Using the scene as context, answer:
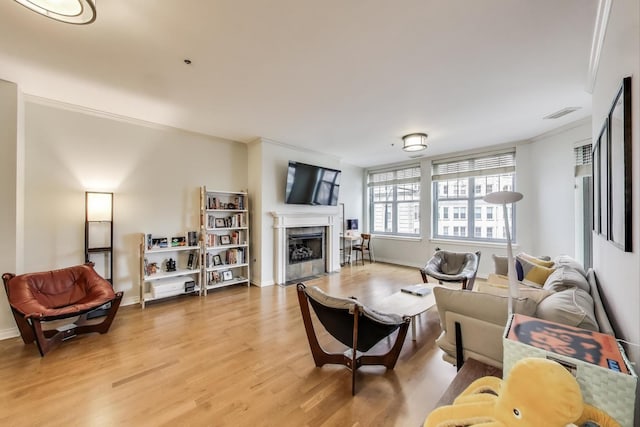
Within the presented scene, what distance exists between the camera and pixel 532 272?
3.00 metres

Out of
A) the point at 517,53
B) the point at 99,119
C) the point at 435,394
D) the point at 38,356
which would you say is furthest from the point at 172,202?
the point at 517,53

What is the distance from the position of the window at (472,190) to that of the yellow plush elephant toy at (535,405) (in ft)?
16.8

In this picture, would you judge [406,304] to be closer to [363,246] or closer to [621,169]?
[621,169]

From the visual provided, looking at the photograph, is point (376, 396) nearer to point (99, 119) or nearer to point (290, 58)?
point (290, 58)

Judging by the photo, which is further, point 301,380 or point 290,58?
point 290,58

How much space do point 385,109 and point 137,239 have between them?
13.1 ft

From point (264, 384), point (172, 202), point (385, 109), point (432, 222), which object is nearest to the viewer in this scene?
point (264, 384)

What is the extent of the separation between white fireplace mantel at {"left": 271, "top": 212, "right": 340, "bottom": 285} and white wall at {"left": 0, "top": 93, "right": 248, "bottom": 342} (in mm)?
1286

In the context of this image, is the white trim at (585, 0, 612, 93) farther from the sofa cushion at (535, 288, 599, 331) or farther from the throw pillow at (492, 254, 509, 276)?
the throw pillow at (492, 254, 509, 276)

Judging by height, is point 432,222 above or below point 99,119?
below

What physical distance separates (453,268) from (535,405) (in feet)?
12.4

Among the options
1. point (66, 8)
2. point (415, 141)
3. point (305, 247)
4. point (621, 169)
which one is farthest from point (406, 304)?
point (66, 8)

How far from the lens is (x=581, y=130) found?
3756 millimetres

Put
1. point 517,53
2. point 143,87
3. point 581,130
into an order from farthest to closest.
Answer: point 581,130, point 143,87, point 517,53
